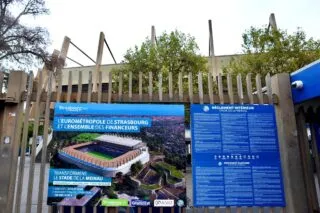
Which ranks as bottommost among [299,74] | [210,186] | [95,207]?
[95,207]

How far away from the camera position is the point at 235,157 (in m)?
3.54

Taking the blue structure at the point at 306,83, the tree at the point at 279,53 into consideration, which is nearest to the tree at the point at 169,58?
the tree at the point at 279,53

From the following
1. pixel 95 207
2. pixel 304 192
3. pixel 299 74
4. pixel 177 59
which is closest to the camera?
pixel 95 207

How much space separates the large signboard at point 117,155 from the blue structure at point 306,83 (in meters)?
1.77

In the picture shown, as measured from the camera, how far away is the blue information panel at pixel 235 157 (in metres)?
3.45

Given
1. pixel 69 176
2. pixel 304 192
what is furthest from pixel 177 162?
pixel 304 192

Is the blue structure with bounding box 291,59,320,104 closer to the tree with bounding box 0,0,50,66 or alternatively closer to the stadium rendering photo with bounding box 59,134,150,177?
the stadium rendering photo with bounding box 59,134,150,177

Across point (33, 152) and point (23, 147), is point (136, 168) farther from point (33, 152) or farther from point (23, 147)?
point (23, 147)

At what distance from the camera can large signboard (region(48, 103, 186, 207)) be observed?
10.9ft

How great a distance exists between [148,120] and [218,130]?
99 cm

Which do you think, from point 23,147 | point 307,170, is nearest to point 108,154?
point 23,147

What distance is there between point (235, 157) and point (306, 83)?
148cm

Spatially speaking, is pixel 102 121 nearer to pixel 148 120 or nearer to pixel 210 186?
pixel 148 120

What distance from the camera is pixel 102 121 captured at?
3463 mm
